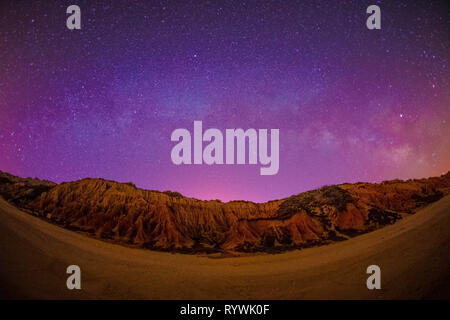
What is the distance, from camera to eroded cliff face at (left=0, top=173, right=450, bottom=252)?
21656 millimetres

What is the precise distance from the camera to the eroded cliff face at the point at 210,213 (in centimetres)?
2166

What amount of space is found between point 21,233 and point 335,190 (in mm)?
26727

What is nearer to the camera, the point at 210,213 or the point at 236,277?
the point at 236,277

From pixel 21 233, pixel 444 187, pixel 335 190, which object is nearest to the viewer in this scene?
pixel 21 233

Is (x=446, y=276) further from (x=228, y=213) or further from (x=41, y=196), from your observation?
(x=41, y=196)

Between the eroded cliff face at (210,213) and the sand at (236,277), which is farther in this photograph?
the eroded cliff face at (210,213)

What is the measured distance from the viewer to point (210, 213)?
27.6 m

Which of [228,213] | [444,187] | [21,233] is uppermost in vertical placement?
[444,187]

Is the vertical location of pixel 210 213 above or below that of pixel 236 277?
below

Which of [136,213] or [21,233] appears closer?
[21,233]

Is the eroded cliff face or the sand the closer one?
the sand

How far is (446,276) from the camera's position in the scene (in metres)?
5.50
